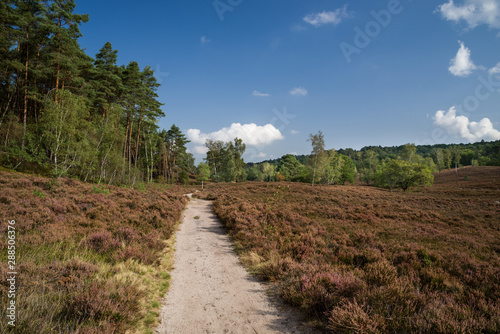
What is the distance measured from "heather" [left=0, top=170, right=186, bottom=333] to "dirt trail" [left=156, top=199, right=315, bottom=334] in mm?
462

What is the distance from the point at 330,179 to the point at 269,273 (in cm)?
5996

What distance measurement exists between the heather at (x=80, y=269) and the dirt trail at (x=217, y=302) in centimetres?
46

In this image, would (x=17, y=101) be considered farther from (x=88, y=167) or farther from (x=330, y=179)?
(x=330, y=179)

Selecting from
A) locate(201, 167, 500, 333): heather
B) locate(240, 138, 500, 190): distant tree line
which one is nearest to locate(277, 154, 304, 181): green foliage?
locate(240, 138, 500, 190): distant tree line

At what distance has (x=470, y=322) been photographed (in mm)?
3438

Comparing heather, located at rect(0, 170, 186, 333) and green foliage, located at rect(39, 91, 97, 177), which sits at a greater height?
green foliage, located at rect(39, 91, 97, 177)

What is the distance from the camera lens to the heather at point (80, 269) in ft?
10.7

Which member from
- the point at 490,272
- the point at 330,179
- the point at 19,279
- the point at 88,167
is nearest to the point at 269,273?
the point at 19,279

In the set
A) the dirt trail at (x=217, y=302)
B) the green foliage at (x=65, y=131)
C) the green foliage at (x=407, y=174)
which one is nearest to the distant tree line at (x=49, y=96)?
Answer: the green foliage at (x=65, y=131)

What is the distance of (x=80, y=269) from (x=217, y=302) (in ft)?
11.5

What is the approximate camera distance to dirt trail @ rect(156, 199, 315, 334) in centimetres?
409
